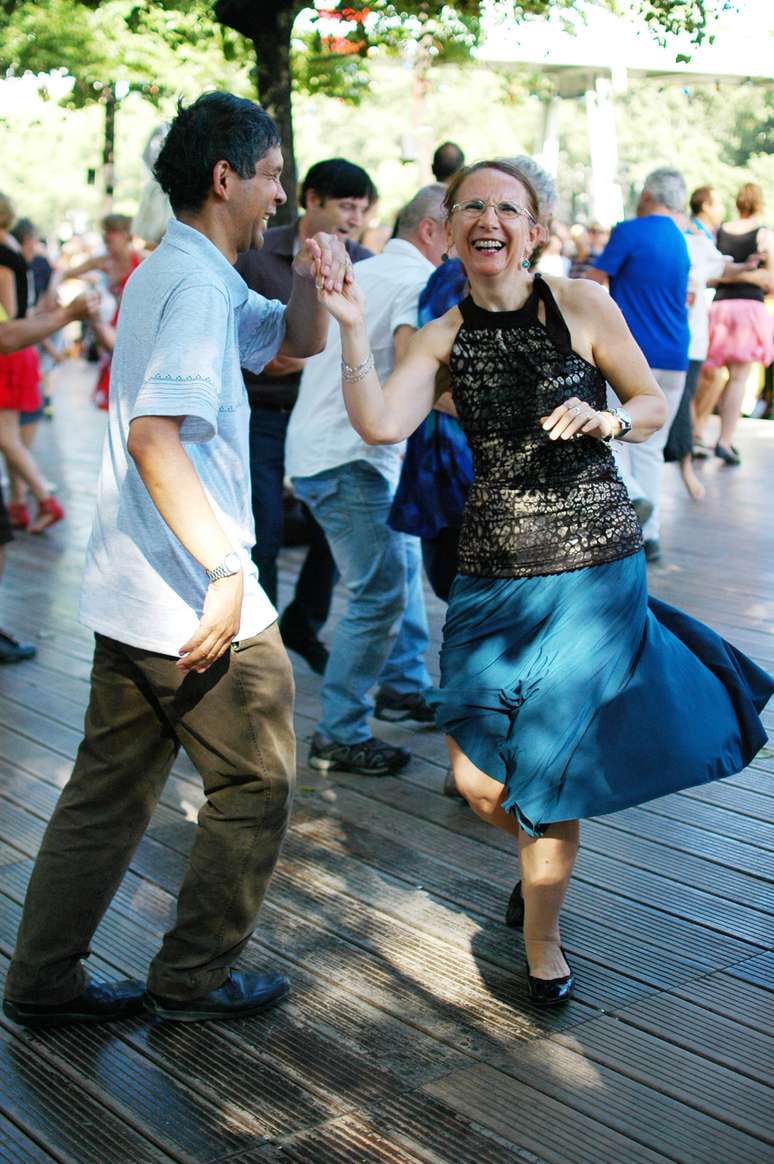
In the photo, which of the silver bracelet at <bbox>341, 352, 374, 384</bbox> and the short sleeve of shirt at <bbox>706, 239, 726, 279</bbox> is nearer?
the silver bracelet at <bbox>341, 352, 374, 384</bbox>

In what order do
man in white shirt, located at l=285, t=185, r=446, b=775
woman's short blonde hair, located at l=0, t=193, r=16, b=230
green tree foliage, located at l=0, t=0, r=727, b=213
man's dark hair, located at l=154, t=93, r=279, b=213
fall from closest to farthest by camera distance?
man's dark hair, located at l=154, t=93, r=279, b=213, man in white shirt, located at l=285, t=185, r=446, b=775, green tree foliage, located at l=0, t=0, r=727, b=213, woman's short blonde hair, located at l=0, t=193, r=16, b=230

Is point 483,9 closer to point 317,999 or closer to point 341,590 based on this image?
point 341,590

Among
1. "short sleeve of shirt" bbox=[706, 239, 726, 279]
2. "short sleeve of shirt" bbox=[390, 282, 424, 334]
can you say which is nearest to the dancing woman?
"short sleeve of shirt" bbox=[390, 282, 424, 334]

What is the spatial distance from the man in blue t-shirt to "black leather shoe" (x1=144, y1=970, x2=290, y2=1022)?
5.48 m

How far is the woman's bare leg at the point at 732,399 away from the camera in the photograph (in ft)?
40.7

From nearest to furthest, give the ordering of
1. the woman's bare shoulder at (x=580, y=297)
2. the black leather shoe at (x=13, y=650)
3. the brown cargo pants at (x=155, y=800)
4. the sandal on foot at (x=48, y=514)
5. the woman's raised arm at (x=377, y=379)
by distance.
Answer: the brown cargo pants at (x=155, y=800) → the woman's raised arm at (x=377, y=379) → the woman's bare shoulder at (x=580, y=297) → the black leather shoe at (x=13, y=650) → the sandal on foot at (x=48, y=514)

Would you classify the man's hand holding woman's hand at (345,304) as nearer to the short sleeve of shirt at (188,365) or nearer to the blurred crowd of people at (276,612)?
the blurred crowd of people at (276,612)

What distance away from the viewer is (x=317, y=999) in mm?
3424

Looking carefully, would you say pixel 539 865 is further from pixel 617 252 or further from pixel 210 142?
pixel 617 252

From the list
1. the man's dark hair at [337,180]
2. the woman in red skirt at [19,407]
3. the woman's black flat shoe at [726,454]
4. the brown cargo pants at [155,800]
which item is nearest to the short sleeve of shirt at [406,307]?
the man's dark hair at [337,180]

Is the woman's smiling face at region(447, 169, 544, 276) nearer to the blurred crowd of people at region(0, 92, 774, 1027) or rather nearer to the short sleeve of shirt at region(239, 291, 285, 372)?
the blurred crowd of people at region(0, 92, 774, 1027)

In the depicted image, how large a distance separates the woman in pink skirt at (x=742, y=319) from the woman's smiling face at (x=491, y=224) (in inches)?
365

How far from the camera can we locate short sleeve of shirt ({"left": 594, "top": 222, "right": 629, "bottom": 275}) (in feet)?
28.1

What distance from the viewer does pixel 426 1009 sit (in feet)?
11.1
